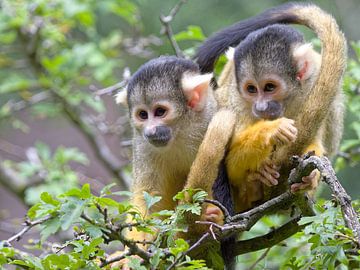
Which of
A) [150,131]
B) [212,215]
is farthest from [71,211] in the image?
[150,131]

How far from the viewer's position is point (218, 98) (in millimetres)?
3754

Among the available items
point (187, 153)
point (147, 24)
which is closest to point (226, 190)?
point (187, 153)

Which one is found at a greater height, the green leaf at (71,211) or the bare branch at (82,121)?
the bare branch at (82,121)

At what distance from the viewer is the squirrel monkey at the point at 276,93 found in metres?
2.97

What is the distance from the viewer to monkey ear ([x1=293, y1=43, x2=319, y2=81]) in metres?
3.45

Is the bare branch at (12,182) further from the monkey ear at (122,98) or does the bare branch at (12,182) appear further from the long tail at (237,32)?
the long tail at (237,32)

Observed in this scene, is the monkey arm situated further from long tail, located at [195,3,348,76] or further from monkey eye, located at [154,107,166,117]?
long tail, located at [195,3,348,76]

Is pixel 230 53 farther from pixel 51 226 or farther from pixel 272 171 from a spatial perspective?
pixel 51 226

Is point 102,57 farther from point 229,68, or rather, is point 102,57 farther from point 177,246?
point 177,246

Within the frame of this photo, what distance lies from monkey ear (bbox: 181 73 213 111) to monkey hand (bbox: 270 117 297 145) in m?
0.61

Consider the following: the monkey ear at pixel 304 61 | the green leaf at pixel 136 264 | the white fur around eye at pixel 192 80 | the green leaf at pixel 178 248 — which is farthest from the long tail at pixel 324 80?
the green leaf at pixel 136 264

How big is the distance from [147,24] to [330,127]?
5346mm

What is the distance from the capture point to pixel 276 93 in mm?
3395

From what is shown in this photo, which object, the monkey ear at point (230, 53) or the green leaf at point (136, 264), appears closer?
the green leaf at point (136, 264)
